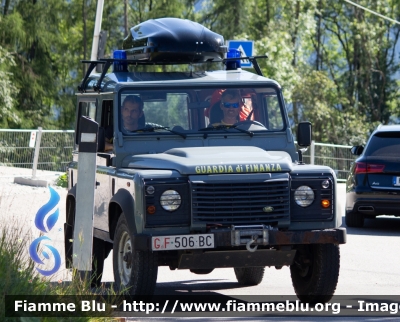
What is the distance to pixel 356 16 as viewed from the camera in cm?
5966

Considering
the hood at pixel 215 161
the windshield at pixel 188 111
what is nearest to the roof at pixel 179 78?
the windshield at pixel 188 111

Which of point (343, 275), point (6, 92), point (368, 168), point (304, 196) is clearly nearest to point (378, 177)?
point (368, 168)

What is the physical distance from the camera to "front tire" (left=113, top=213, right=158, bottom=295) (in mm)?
8484

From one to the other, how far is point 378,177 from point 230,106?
683cm

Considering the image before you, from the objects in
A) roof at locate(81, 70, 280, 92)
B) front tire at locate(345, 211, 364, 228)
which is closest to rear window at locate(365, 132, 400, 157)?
front tire at locate(345, 211, 364, 228)

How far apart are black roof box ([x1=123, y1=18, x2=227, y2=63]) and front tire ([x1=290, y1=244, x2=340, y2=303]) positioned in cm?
252

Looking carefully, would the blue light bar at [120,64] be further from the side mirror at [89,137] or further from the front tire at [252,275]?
the front tire at [252,275]

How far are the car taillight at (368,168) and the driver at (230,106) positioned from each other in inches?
263

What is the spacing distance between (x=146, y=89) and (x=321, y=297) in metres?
2.63

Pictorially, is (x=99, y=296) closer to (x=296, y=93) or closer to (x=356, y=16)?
(x=296, y=93)

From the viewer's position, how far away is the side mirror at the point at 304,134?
10.0 meters

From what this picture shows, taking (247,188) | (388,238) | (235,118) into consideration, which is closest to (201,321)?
(247,188)

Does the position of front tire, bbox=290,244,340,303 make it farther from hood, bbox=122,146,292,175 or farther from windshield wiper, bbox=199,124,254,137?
windshield wiper, bbox=199,124,254,137

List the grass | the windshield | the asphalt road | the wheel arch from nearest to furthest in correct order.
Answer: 1. the grass
2. the wheel arch
3. the windshield
4. the asphalt road
